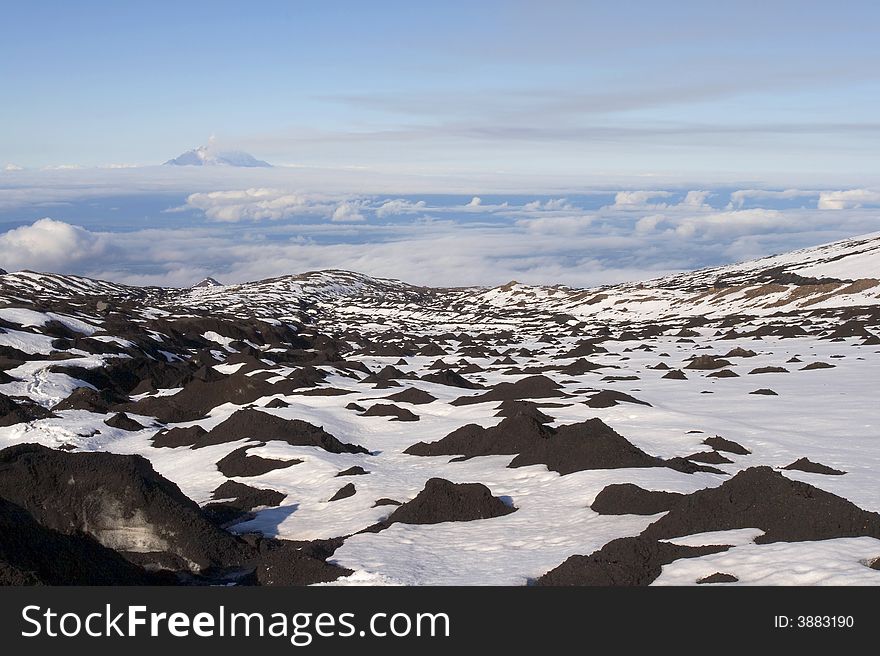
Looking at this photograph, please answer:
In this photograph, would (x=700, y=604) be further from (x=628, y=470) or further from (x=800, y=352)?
(x=800, y=352)

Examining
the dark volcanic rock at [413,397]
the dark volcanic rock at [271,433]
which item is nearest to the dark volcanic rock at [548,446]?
the dark volcanic rock at [271,433]

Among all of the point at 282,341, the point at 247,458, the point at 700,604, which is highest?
the point at 700,604

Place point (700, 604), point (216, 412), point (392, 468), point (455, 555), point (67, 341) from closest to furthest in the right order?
point (700, 604) < point (455, 555) < point (392, 468) < point (216, 412) < point (67, 341)

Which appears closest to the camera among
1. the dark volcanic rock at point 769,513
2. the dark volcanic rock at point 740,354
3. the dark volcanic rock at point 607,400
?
the dark volcanic rock at point 769,513

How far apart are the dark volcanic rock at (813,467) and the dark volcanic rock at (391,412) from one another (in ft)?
59.0

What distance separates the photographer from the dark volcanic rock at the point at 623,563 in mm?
12508

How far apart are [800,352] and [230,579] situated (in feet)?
179

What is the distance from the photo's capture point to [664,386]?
44781 millimetres

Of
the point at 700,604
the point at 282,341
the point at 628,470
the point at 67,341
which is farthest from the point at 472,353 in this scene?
the point at 700,604

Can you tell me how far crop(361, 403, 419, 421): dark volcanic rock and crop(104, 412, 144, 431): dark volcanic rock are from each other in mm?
10798

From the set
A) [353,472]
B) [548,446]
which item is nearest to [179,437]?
[353,472]

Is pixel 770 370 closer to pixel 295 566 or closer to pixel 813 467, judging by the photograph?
pixel 813 467

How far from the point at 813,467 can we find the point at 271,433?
1956 cm

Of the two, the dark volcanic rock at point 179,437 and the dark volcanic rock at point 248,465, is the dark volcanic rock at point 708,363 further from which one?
the dark volcanic rock at point 248,465
